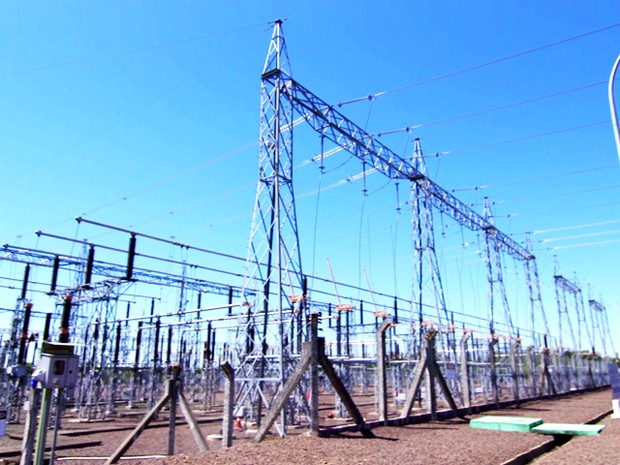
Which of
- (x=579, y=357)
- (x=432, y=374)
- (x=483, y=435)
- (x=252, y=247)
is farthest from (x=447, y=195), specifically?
(x=579, y=357)

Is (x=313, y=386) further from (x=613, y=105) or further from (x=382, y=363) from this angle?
(x=613, y=105)

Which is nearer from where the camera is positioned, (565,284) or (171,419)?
(171,419)

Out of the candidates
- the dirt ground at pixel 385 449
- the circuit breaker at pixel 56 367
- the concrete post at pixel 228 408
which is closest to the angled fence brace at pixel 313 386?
the dirt ground at pixel 385 449

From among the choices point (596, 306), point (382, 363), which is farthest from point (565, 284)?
point (382, 363)

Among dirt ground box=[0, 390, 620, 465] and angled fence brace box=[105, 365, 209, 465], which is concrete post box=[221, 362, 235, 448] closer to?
dirt ground box=[0, 390, 620, 465]

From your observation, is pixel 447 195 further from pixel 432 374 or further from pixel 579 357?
pixel 579 357

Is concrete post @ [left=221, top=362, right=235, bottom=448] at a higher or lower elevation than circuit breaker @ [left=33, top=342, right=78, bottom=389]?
lower

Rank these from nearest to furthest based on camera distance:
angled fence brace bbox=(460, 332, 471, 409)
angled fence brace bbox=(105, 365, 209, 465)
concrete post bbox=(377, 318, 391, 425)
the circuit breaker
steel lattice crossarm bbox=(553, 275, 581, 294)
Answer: the circuit breaker
angled fence brace bbox=(105, 365, 209, 465)
concrete post bbox=(377, 318, 391, 425)
angled fence brace bbox=(460, 332, 471, 409)
steel lattice crossarm bbox=(553, 275, 581, 294)

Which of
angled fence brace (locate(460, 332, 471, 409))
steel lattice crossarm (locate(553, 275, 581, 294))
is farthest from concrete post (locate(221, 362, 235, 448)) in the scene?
steel lattice crossarm (locate(553, 275, 581, 294))

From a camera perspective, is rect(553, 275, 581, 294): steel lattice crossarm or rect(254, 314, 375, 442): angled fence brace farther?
rect(553, 275, 581, 294): steel lattice crossarm

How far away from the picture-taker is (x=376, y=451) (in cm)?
764

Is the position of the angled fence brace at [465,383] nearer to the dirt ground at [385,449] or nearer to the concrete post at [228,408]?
the dirt ground at [385,449]

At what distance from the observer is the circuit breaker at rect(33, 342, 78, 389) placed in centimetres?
609

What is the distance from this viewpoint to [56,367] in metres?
6.20
